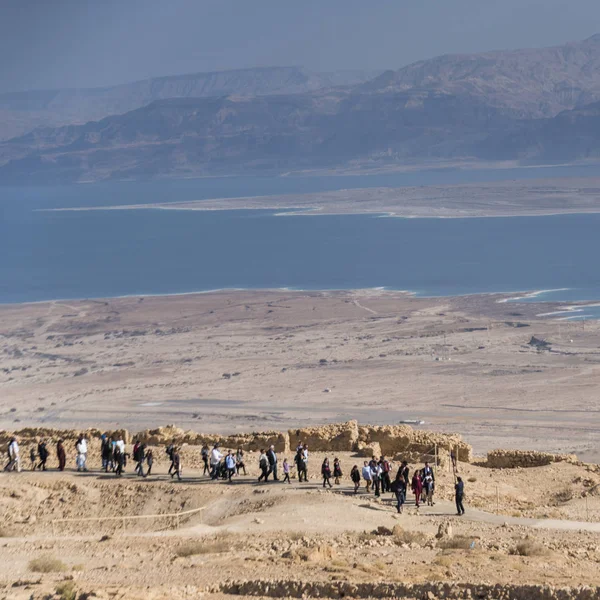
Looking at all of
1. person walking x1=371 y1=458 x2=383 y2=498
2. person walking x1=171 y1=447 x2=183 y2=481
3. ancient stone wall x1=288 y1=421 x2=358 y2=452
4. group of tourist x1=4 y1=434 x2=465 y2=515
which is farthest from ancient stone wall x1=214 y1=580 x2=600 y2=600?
ancient stone wall x1=288 y1=421 x2=358 y2=452

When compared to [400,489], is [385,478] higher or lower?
lower

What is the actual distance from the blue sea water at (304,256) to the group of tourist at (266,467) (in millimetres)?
52590

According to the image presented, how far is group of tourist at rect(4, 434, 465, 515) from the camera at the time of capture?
21.0 metres

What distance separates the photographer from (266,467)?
74.7 ft

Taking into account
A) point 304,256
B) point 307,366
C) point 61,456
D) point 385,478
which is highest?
point 61,456

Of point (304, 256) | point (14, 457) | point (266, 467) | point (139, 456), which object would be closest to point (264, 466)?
point (266, 467)

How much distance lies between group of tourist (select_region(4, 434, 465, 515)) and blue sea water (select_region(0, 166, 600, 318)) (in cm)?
5259

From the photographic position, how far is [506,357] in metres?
59.7

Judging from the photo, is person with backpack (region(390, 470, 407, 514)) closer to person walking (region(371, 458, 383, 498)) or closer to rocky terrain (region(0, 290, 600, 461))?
person walking (region(371, 458, 383, 498))

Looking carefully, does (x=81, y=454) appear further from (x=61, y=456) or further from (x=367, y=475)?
(x=367, y=475)

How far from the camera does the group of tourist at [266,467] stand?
21.0 m

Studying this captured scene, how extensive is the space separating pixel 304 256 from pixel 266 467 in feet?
301

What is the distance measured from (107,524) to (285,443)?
620 centimetres

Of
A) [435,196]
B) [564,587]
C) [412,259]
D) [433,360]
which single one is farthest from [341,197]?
[564,587]
